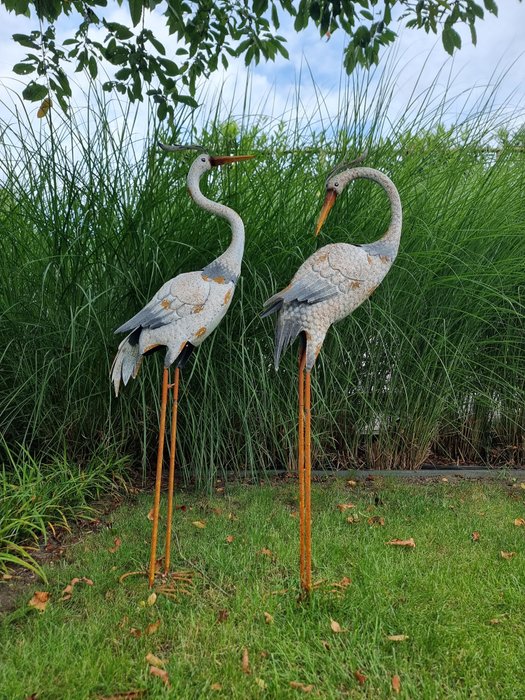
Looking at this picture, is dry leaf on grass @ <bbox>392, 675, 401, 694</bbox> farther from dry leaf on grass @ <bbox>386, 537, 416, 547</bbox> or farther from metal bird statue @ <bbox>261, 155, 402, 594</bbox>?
dry leaf on grass @ <bbox>386, 537, 416, 547</bbox>

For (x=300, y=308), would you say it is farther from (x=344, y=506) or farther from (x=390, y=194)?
(x=344, y=506)

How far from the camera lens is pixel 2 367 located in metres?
3.31

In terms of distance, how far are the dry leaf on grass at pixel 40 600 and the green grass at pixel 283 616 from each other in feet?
0.09

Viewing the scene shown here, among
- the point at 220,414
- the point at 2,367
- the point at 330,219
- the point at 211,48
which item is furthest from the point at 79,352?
the point at 211,48

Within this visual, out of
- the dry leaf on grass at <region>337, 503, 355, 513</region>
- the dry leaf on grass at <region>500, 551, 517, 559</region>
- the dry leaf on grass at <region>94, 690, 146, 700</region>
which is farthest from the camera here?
the dry leaf on grass at <region>337, 503, 355, 513</region>

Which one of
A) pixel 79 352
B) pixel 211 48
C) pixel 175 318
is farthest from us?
pixel 211 48

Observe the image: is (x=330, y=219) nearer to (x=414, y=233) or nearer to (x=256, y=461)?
(x=414, y=233)

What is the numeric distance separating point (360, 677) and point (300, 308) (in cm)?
115

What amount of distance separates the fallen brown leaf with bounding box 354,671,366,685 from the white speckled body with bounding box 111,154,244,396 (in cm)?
114

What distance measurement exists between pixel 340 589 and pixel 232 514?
907mm

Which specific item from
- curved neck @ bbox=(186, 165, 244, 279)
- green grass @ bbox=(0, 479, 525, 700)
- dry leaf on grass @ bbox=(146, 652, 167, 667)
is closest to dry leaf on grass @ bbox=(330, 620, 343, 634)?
green grass @ bbox=(0, 479, 525, 700)

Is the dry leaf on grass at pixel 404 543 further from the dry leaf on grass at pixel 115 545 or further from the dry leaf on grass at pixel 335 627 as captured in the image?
the dry leaf on grass at pixel 115 545

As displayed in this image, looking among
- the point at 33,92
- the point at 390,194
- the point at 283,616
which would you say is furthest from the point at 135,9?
the point at 283,616

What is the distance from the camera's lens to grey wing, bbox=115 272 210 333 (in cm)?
201
